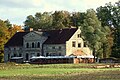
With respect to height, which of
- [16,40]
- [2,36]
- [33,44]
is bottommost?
[33,44]

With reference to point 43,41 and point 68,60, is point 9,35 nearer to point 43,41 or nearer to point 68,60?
point 43,41

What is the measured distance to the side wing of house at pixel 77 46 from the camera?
10256 cm

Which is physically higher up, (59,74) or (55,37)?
(55,37)

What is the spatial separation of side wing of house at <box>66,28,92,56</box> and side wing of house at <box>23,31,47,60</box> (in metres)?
8.85

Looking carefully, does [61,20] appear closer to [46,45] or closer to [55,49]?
[46,45]

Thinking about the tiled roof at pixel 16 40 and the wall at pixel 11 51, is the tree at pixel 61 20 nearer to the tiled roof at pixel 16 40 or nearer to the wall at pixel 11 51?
the tiled roof at pixel 16 40

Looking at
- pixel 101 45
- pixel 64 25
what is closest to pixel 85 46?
pixel 101 45

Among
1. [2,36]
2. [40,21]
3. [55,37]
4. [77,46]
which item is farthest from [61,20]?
[77,46]

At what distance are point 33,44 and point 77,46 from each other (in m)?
13.5

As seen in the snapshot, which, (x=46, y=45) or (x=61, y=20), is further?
(x=61, y=20)

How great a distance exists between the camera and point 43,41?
108125 mm

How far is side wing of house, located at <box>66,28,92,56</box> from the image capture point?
103 meters

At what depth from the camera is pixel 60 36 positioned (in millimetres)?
106062

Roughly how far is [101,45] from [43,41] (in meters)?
17.2
